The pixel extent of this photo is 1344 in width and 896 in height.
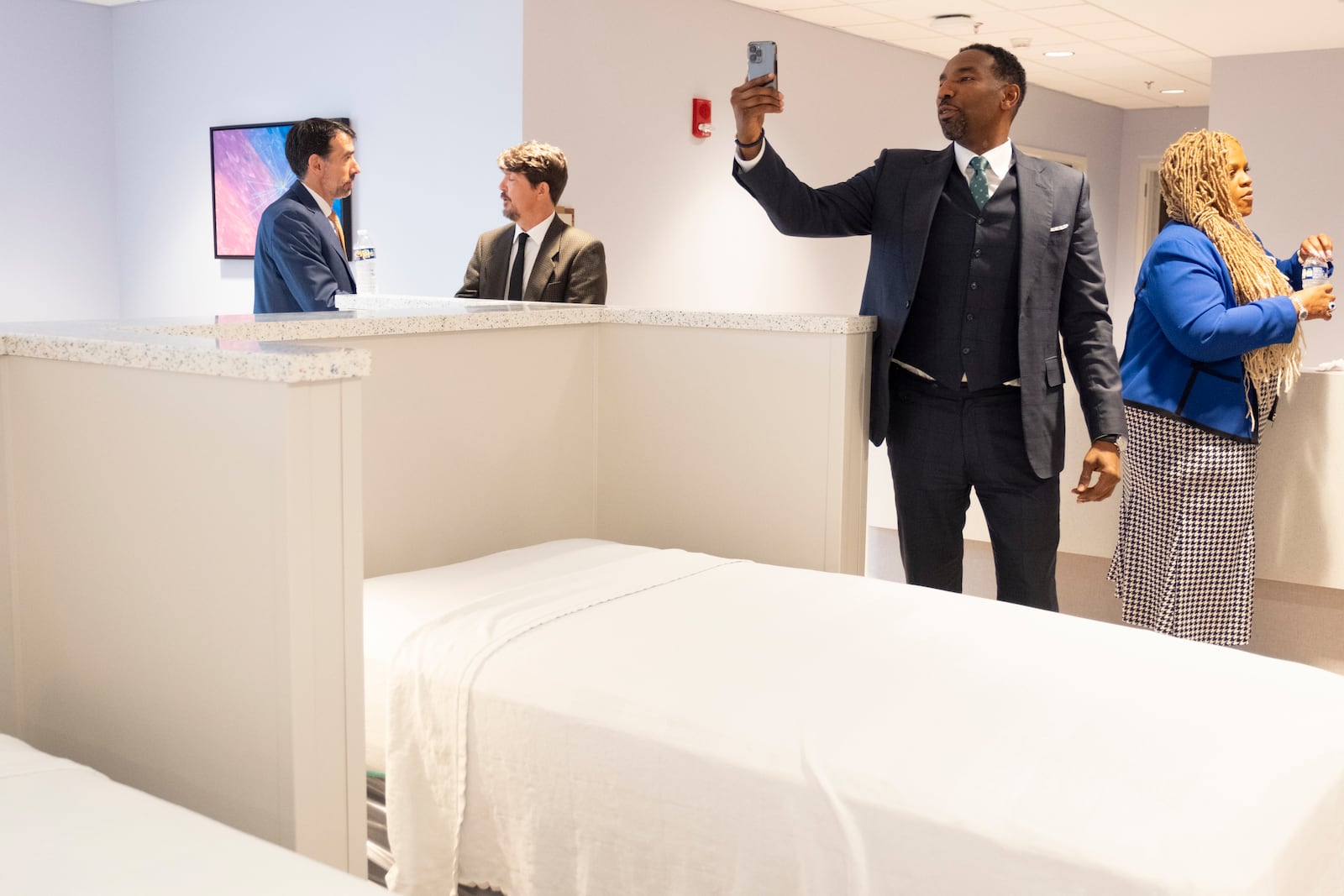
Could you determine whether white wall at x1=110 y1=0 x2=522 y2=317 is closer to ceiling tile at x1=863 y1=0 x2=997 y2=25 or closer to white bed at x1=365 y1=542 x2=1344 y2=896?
ceiling tile at x1=863 y1=0 x2=997 y2=25

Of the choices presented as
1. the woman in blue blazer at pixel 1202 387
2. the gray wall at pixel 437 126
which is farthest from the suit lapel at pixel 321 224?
the woman in blue blazer at pixel 1202 387

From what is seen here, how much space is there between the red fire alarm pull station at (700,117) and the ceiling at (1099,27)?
1.98 feet

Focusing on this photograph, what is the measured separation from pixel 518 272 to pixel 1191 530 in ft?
6.04

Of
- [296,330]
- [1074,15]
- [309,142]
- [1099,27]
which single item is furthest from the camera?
[1099,27]

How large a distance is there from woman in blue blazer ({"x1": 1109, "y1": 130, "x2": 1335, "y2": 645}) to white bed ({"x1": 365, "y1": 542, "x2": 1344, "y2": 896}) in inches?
49.8

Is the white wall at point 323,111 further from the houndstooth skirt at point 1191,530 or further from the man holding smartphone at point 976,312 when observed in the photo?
the houndstooth skirt at point 1191,530

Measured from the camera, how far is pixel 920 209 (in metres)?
2.46

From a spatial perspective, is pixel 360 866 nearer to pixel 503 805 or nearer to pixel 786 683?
pixel 503 805

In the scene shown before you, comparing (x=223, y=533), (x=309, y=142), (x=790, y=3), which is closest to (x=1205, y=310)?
(x=223, y=533)

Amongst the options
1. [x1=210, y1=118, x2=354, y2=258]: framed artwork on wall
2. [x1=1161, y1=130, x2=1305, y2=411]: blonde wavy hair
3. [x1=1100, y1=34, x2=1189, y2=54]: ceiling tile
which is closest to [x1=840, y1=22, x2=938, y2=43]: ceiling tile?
[x1=1100, y1=34, x2=1189, y2=54]: ceiling tile

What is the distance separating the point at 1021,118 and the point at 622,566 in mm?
7576

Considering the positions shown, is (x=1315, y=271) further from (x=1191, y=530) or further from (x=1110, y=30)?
(x=1110, y=30)

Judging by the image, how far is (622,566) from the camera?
2137mm

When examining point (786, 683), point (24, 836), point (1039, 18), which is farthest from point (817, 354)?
point (1039, 18)
